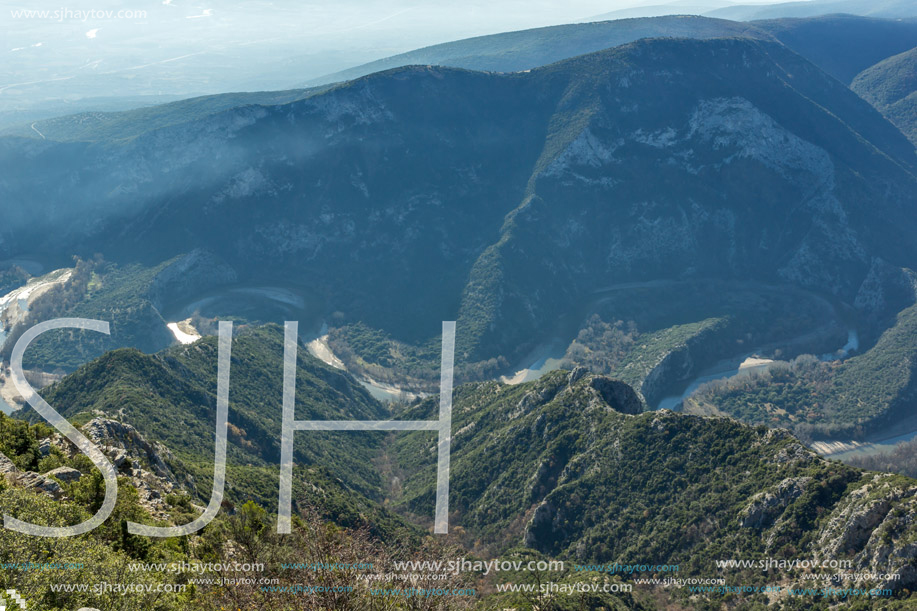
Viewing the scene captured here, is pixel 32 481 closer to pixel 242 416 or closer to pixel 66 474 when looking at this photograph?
pixel 66 474

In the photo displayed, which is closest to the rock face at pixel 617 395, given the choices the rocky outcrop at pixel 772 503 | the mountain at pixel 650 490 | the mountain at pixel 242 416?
the mountain at pixel 650 490

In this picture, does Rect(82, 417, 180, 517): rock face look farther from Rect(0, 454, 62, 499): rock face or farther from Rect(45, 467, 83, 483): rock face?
Rect(0, 454, 62, 499): rock face

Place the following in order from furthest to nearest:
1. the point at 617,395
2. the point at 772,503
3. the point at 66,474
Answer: the point at 617,395 → the point at 772,503 → the point at 66,474

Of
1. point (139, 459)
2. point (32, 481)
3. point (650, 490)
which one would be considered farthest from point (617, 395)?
point (32, 481)

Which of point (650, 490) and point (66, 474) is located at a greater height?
point (66, 474)

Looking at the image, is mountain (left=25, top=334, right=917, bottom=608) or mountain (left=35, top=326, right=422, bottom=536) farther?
mountain (left=35, top=326, right=422, bottom=536)

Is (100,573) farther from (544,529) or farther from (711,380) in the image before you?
(711,380)

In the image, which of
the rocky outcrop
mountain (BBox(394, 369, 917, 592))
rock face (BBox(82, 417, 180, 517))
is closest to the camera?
rock face (BBox(82, 417, 180, 517))

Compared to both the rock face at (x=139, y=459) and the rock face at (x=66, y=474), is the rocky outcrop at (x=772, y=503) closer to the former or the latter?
the rock face at (x=139, y=459)

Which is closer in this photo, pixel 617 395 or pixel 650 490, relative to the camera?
pixel 650 490

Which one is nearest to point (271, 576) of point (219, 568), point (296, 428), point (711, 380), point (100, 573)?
point (219, 568)

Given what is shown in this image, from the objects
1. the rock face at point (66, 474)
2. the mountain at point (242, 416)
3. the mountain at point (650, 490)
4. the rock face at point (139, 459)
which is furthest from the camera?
the mountain at point (242, 416)

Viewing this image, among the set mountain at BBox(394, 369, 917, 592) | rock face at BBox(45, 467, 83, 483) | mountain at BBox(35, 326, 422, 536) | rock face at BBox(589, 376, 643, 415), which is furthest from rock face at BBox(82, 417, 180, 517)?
rock face at BBox(589, 376, 643, 415)
